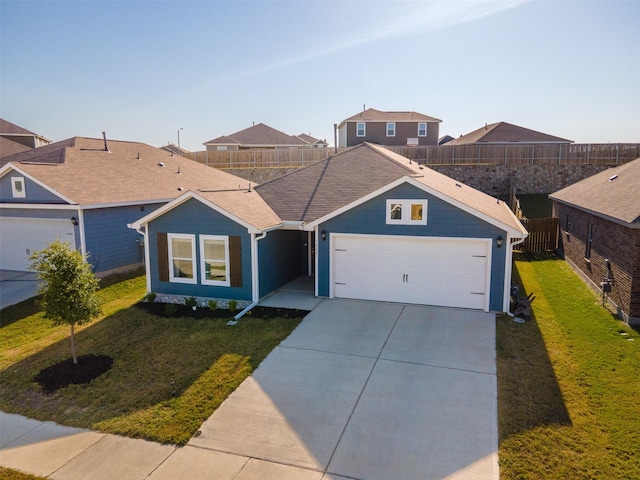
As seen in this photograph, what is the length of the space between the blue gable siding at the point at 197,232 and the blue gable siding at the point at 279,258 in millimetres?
498

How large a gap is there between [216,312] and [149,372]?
148 inches

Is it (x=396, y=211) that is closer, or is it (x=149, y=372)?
(x=149, y=372)

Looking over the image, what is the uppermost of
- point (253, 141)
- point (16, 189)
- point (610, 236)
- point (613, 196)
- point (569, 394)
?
point (253, 141)

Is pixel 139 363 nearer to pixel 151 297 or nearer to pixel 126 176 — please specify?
pixel 151 297

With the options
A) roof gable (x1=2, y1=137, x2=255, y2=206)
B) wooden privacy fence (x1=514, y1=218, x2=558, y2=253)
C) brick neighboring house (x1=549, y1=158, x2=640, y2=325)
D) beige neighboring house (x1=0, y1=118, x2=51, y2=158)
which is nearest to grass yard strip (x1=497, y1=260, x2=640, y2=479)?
brick neighboring house (x1=549, y1=158, x2=640, y2=325)

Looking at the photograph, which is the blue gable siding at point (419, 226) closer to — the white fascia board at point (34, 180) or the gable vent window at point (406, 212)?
the gable vent window at point (406, 212)

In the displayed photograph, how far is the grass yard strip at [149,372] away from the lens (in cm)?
751

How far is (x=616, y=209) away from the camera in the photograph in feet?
39.8

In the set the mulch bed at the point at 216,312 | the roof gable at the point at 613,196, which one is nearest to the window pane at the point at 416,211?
the mulch bed at the point at 216,312

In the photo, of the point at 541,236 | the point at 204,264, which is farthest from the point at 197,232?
the point at 541,236

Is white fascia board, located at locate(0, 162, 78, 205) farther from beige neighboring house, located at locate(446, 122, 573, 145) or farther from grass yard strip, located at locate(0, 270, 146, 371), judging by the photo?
beige neighboring house, located at locate(446, 122, 573, 145)

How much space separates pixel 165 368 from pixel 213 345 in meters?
Result: 1.33

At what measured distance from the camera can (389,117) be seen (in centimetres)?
4269

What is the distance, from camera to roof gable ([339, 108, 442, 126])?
42219 millimetres
